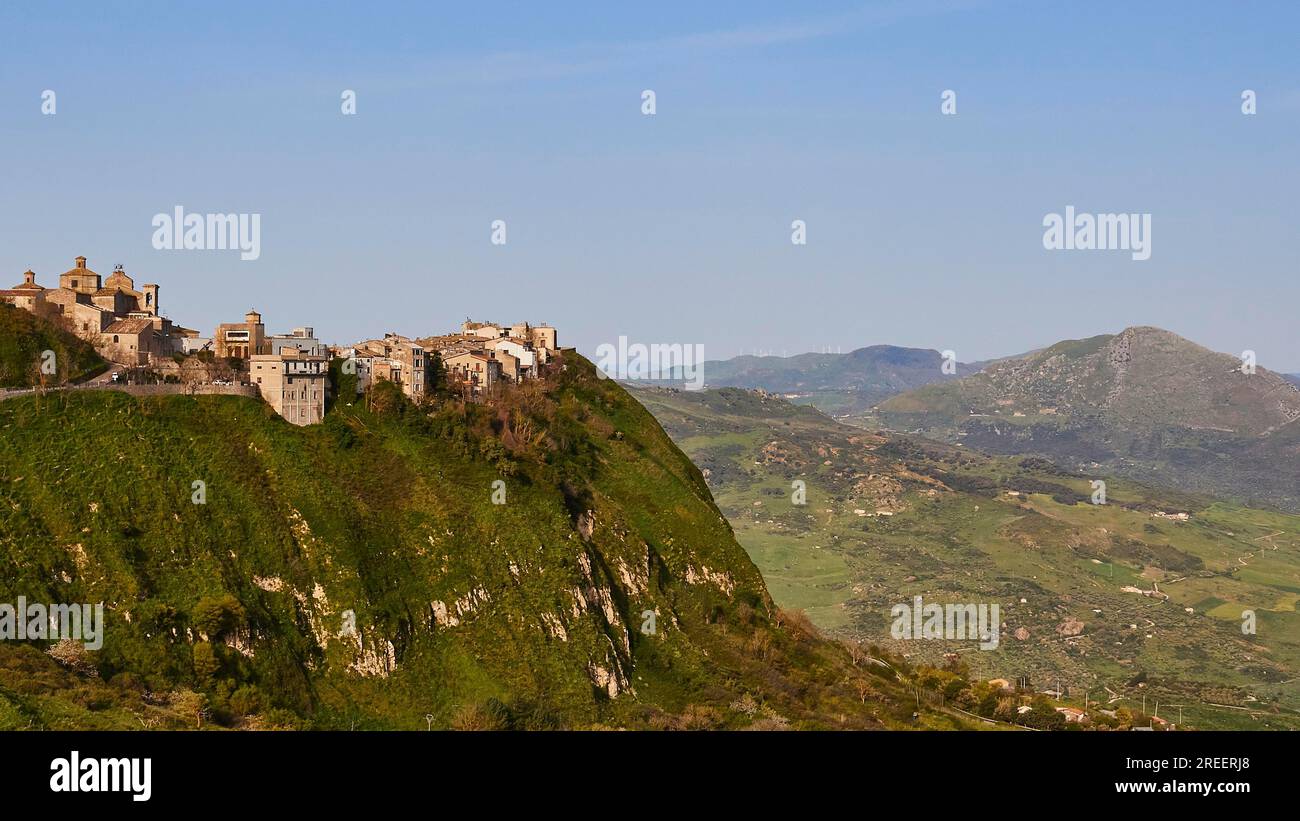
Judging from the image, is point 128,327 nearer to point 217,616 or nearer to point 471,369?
point 471,369

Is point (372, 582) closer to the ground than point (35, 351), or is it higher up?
closer to the ground

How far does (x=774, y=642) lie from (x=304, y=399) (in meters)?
50.8

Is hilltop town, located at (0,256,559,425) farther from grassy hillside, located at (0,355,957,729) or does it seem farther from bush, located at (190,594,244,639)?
bush, located at (190,594,244,639)

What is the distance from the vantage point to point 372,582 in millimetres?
93875

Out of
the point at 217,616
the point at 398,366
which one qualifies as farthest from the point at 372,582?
the point at 398,366

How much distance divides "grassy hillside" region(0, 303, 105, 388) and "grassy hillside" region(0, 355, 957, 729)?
14.3 feet

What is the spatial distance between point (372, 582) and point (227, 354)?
30.6 m

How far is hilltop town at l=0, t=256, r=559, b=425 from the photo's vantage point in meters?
104

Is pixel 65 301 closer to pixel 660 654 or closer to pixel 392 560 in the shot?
pixel 392 560

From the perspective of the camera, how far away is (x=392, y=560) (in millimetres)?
97312

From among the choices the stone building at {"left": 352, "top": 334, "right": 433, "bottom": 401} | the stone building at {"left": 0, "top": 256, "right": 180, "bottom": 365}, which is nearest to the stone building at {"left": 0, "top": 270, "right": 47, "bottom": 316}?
the stone building at {"left": 0, "top": 256, "right": 180, "bottom": 365}

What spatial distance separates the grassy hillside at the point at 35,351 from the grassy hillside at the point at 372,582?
434 centimetres

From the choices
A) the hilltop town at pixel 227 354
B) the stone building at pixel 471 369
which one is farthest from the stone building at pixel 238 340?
the stone building at pixel 471 369
